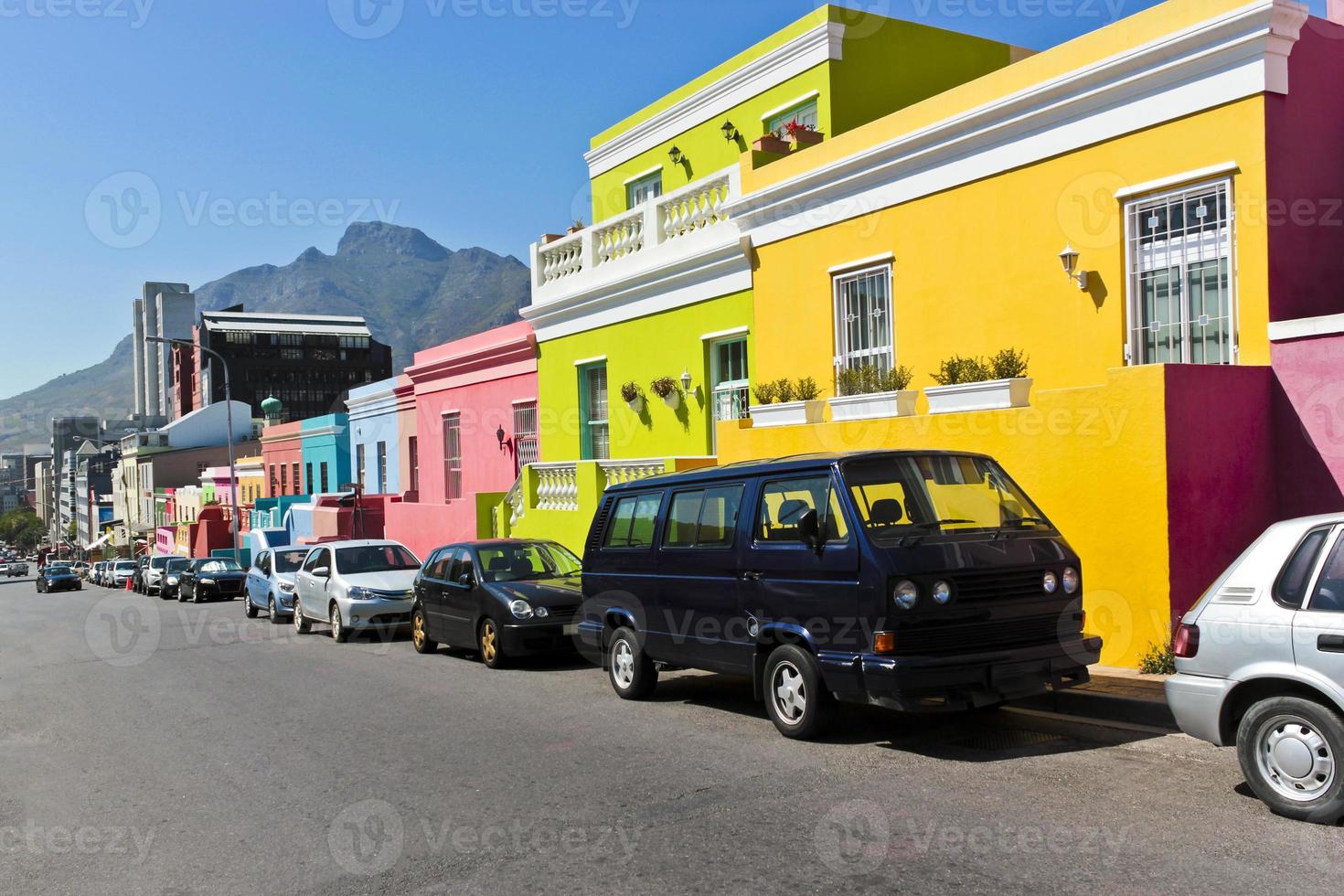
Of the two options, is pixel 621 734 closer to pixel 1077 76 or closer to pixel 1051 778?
pixel 1051 778

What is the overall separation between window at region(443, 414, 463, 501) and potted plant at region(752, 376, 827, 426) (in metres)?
13.3

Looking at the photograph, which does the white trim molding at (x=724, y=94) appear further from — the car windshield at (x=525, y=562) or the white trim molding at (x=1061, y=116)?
the car windshield at (x=525, y=562)

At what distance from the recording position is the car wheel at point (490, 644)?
42.3 ft

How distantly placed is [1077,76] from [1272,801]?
8.00 metres

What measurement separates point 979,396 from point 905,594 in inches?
173

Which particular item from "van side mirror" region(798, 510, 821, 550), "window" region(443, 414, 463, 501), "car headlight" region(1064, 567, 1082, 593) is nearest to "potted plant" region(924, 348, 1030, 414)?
"car headlight" region(1064, 567, 1082, 593)

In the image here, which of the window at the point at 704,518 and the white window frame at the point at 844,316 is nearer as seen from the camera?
the window at the point at 704,518

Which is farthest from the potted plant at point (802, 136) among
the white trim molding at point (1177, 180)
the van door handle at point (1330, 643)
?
the van door handle at point (1330, 643)

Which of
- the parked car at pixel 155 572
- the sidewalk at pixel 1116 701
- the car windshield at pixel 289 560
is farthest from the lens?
the parked car at pixel 155 572

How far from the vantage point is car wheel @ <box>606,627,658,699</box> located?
10.2m

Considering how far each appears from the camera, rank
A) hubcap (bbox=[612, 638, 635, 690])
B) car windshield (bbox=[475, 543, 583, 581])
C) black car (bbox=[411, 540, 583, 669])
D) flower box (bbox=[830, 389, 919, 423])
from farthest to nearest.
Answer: car windshield (bbox=[475, 543, 583, 581]) → black car (bbox=[411, 540, 583, 669]) → flower box (bbox=[830, 389, 919, 423]) → hubcap (bbox=[612, 638, 635, 690])

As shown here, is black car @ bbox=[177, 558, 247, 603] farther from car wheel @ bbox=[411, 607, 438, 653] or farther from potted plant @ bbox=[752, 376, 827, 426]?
potted plant @ bbox=[752, 376, 827, 426]

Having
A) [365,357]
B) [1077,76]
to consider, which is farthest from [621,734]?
[365,357]

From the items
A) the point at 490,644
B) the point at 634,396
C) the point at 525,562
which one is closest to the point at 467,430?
the point at 634,396
